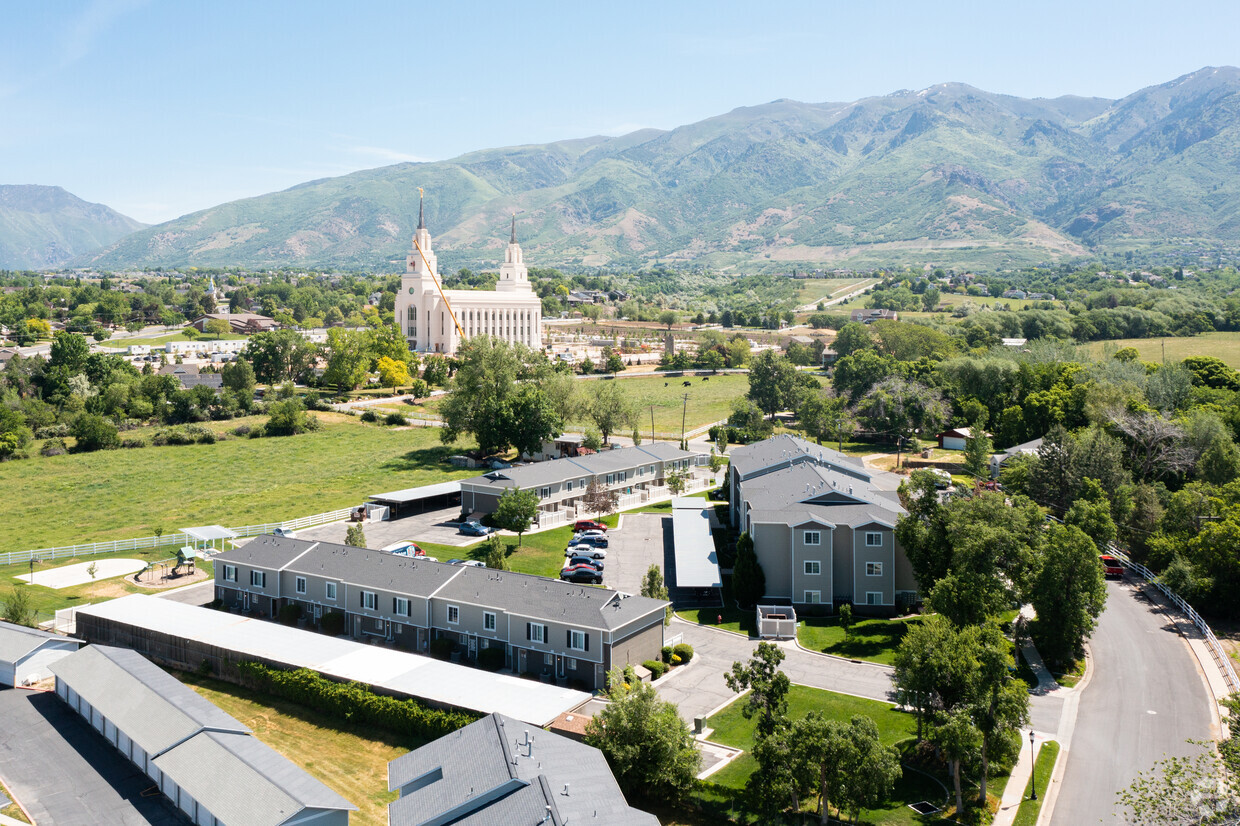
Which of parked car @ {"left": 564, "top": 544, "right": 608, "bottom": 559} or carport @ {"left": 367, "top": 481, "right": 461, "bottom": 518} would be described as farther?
carport @ {"left": 367, "top": 481, "right": 461, "bottom": 518}

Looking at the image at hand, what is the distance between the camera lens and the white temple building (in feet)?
439

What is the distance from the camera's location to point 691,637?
35.8m

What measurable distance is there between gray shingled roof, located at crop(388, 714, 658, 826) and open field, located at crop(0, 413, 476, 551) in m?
33.1

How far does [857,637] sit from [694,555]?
32.2 ft

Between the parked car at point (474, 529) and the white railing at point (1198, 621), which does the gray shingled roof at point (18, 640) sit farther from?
the white railing at point (1198, 621)

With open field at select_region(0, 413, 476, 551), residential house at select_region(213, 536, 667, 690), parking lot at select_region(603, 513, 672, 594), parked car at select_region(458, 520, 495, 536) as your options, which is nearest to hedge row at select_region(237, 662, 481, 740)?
residential house at select_region(213, 536, 667, 690)

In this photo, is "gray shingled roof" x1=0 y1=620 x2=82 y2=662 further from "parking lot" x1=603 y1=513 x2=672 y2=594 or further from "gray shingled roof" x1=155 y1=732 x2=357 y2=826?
"parking lot" x1=603 y1=513 x2=672 y2=594

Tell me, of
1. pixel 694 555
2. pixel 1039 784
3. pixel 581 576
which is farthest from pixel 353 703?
pixel 1039 784

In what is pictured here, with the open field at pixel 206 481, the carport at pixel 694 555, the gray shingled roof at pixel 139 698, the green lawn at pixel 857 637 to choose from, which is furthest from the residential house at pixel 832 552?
the open field at pixel 206 481

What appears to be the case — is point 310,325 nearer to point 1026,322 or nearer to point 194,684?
point 1026,322

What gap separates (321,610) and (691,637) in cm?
1512

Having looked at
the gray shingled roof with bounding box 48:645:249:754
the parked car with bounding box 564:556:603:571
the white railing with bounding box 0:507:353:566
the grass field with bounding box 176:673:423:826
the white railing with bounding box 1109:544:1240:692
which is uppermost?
the gray shingled roof with bounding box 48:645:249:754

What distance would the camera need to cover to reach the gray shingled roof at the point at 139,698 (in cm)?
2508

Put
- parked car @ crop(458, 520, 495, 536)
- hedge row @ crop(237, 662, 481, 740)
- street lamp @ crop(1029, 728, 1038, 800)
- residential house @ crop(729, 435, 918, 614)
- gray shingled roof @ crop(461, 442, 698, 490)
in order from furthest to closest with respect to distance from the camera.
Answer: gray shingled roof @ crop(461, 442, 698, 490)
parked car @ crop(458, 520, 495, 536)
residential house @ crop(729, 435, 918, 614)
hedge row @ crop(237, 662, 481, 740)
street lamp @ crop(1029, 728, 1038, 800)
